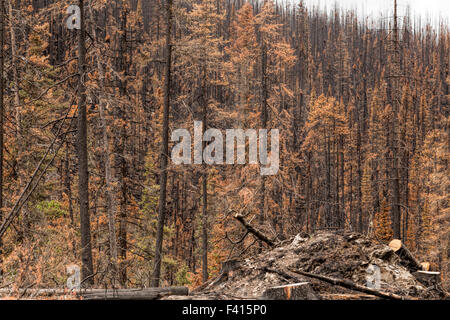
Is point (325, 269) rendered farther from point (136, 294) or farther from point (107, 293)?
point (107, 293)

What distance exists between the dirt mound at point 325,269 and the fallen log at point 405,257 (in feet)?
1.36

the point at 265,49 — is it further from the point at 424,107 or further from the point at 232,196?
the point at 424,107

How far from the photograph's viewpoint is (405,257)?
7539 mm

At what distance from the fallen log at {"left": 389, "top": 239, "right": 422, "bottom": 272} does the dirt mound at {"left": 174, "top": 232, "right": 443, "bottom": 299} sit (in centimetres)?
42

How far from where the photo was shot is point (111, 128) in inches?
611

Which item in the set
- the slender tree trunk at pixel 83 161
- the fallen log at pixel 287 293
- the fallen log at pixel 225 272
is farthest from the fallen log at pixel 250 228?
the slender tree trunk at pixel 83 161

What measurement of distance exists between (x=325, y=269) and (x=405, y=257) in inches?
77.9

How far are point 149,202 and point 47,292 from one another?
22.1 metres

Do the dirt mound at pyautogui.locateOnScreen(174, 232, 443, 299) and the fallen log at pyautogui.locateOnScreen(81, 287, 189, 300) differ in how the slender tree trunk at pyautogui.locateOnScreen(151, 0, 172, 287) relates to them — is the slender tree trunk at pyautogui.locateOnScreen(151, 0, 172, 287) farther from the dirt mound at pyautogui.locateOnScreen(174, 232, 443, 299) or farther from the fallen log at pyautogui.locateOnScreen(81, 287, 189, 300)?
the fallen log at pyautogui.locateOnScreen(81, 287, 189, 300)

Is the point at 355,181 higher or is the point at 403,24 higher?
the point at 403,24

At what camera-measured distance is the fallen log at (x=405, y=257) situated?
7.41m

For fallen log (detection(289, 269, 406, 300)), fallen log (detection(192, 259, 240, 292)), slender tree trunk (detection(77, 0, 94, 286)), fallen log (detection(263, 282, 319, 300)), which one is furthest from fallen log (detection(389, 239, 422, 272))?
slender tree trunk (detection(77, 0, 94, 286))

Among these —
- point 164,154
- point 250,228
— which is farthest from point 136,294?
point 164,154
